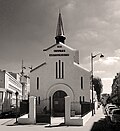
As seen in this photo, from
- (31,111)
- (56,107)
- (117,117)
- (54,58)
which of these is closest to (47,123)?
(31,111)

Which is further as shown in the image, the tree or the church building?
the tree

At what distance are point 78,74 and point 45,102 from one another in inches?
278

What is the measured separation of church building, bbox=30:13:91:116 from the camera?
138 ft

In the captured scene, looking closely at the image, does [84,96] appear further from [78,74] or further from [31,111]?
[31,111]

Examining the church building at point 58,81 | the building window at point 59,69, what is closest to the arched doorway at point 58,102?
the church building at point 58,81

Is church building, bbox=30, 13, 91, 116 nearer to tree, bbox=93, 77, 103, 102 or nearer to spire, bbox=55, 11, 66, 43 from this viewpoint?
spire, bbox=55, 11, 66, 43

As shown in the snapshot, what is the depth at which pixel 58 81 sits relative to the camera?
42.4 metres

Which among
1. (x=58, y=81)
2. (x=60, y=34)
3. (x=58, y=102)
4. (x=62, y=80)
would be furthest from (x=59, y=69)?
(x=60, y=34)

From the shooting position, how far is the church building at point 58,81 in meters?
42.1

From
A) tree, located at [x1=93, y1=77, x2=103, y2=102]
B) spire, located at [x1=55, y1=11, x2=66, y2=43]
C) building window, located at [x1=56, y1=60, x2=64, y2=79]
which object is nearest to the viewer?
building window, located at [x1=56, y1=60, x2=64, y2=79]

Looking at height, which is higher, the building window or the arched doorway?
the building window

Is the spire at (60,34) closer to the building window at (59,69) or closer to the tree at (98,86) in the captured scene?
the building window at (59,69)

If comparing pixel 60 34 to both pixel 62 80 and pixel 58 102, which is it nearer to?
pixel 62 80

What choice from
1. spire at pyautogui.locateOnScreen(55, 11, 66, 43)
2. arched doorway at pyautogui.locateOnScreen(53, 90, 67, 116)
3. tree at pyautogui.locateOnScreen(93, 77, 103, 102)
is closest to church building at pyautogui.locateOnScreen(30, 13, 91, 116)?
Result: arched doorway at pyautogui.locateOnScreen(53, 90, 67, 116)
